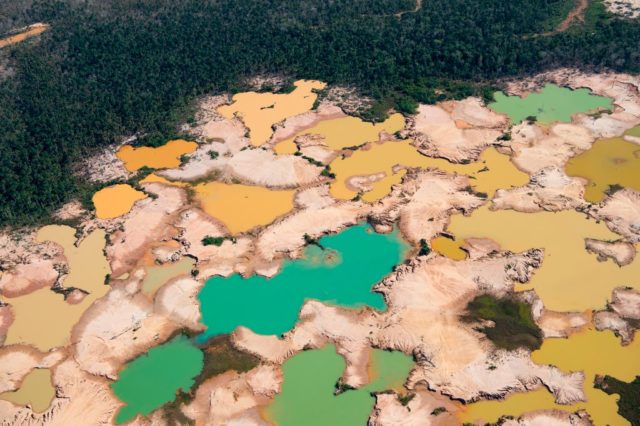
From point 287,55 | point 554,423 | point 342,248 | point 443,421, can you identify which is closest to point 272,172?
point 342,248

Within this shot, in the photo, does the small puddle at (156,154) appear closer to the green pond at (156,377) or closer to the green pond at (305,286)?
the green pond at (305,286)

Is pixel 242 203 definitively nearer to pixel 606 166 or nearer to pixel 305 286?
pixel 305 286

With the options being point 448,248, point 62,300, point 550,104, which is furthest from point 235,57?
point 448,248

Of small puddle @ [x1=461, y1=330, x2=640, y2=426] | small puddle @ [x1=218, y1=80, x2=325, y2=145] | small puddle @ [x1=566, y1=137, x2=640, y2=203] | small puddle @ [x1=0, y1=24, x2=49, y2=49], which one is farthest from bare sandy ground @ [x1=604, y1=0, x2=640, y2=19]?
small puddle @ [x1=0, y1=24, x2=49, y2=49]

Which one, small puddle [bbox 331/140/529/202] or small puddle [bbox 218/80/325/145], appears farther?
small puddle [bbox 218/80/325/145]

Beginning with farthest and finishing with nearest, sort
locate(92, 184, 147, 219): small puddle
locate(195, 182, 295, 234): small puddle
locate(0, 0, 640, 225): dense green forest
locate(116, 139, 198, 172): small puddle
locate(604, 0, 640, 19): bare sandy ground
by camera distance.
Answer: locate(604, 0, 640, 19): bare sandy ground
locate(0, 0, 640, 225): dense green forest
locate(116, 139, 198, 172): small puddle
locate(92, 184, 147, 219): small puddle
locate(195, 182, 295, 234): small puddle

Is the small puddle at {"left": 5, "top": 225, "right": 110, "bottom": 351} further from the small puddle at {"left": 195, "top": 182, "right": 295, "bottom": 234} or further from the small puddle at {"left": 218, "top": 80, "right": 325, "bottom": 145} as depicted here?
the small puddle at {"left": 218, "top": 80, "right": 325, "bottom": 145}

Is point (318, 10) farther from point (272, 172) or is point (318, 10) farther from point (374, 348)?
point (374, 348)
